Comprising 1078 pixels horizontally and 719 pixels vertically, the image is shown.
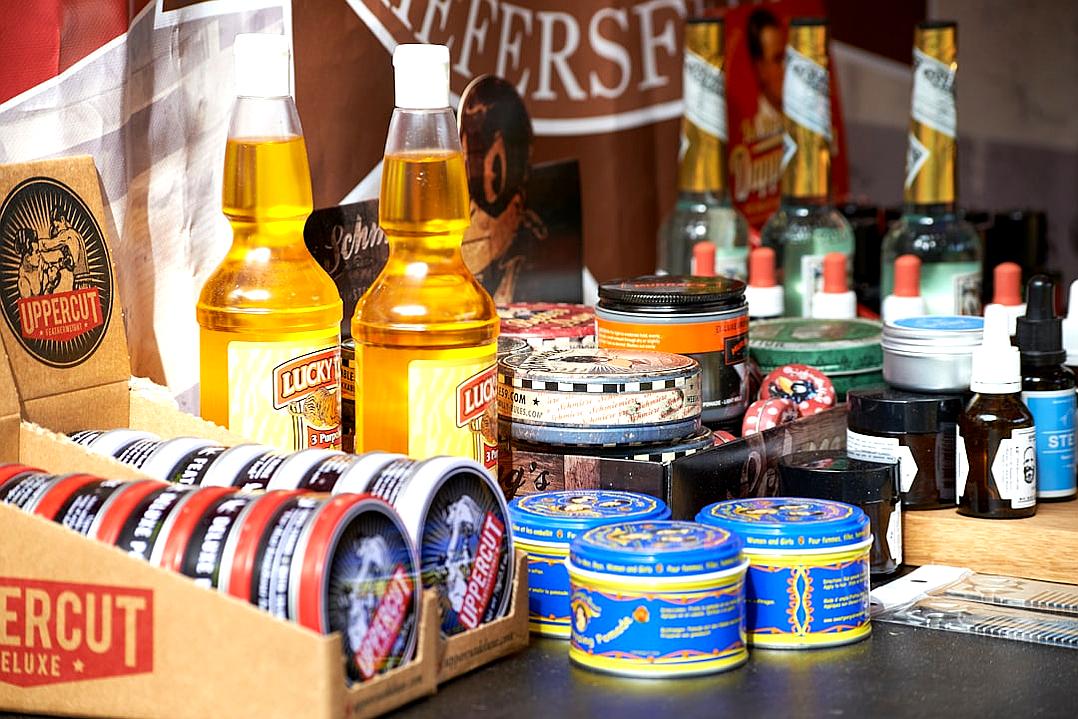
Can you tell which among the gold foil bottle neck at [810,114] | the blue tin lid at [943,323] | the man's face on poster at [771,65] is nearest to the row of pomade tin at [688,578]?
the blue tin lid at [943,323]

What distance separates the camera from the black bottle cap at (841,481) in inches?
48.4

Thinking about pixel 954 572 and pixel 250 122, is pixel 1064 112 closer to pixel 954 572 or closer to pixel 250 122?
pixel 954 572

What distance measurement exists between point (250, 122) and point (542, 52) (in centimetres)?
77

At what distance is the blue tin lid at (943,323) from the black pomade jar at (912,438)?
3.6 inches

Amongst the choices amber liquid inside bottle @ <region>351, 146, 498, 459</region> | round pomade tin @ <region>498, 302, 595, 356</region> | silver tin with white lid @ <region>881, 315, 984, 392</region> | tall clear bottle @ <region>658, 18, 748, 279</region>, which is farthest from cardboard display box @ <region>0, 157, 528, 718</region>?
tall clear bottle @ <region>658, 18, 748, 279</region>

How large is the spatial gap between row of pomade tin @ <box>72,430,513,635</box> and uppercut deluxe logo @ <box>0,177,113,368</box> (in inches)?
5.5

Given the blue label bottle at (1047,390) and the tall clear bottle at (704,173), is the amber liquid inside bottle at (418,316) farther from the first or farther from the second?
the tall clear bottle at (704,173)

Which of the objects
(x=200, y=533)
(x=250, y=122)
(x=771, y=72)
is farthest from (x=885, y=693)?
(x=771, y=72)

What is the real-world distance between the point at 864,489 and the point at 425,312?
1.26 feet

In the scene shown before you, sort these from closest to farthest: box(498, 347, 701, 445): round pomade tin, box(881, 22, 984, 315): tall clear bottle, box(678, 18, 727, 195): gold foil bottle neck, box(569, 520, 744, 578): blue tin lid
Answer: box(569, 520, 744, 578): blue tin lid < box(498, 347, 701, 445): round pomade tin < box(881, 22, 984, 315): tall clear bottle < box(678, 18, 727, 195): gold foil bottle neck

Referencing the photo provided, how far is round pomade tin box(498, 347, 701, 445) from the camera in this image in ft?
3.94

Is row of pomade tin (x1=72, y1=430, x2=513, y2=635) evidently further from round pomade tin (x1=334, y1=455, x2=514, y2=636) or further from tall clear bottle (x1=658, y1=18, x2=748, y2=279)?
tall clear bottle (x1=658, y1=18, x2=748, y2=279)

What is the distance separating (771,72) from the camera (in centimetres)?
228

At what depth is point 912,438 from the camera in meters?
1.33
